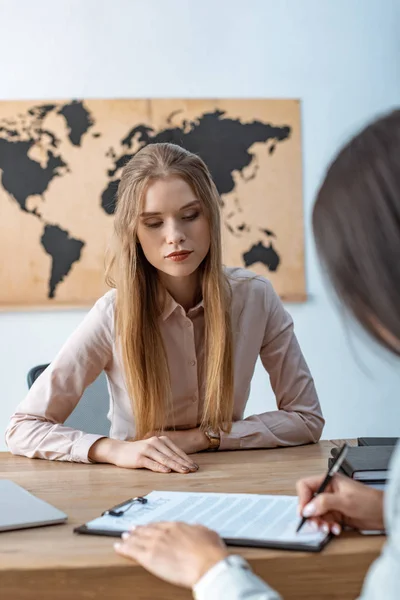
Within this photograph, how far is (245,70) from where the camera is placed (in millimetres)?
3797

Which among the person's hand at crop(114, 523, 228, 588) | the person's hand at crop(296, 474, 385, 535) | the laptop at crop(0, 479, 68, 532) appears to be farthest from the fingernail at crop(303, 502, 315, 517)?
the laptop at crop(0, 479, 68, 532)

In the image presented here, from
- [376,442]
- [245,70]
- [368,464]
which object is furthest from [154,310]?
[245,70]

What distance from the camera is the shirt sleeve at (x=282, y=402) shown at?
1824 mm

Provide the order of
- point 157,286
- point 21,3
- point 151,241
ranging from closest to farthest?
point 151,241, point 157,286, point 21,3

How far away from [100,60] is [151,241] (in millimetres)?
2142

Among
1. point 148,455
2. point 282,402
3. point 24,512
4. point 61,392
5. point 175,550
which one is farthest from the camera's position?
point 282,402

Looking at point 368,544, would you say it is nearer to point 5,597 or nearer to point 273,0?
point 5,597

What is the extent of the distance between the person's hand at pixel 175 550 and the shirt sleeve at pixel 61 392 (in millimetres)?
736

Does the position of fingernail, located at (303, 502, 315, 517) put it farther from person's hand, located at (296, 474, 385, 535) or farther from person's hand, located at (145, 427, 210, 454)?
person's hand, located at (145, 427, 210, 454)

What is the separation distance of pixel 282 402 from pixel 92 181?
2.02 meters

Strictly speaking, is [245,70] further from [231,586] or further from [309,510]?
[231,586]

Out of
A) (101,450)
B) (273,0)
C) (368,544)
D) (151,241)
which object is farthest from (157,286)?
(273,0)

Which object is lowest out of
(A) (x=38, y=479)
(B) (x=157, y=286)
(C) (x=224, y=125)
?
(A) (x=38, y=479)

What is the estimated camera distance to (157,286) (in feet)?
6.57
